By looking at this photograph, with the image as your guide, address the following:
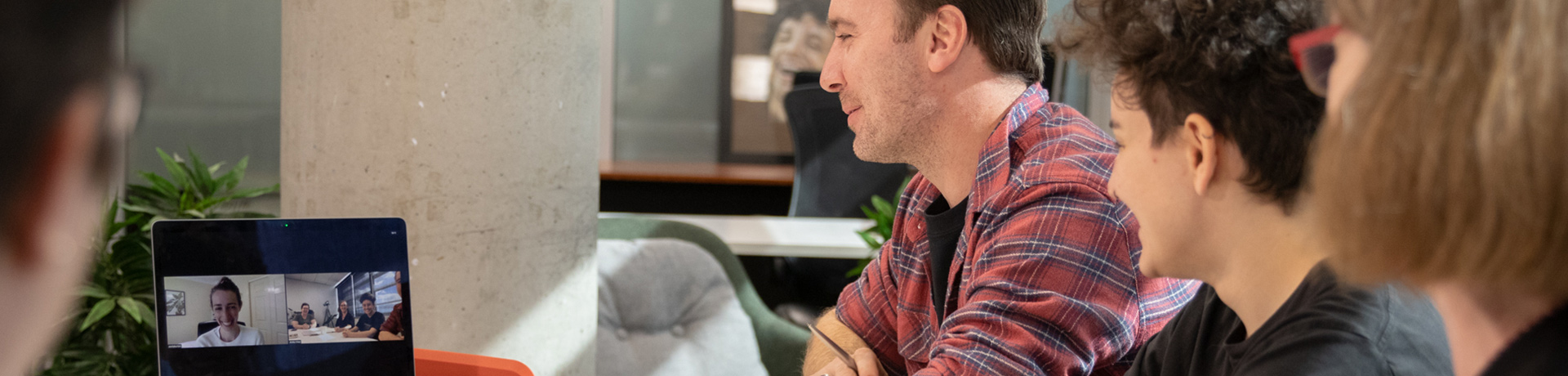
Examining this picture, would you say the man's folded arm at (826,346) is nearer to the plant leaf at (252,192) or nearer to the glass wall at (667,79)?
the plant leaf at (252,192)

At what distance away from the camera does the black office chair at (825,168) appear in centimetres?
402

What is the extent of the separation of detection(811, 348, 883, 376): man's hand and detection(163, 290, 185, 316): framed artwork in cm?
78

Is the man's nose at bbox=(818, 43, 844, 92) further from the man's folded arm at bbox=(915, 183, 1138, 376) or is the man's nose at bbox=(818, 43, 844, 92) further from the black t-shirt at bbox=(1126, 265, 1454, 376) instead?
the black t-shirt at bbox=(1126, 265, 1454, 376)

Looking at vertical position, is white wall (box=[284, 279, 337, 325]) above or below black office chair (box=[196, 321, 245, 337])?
above

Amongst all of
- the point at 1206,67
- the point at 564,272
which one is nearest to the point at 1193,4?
the point at 1206,67

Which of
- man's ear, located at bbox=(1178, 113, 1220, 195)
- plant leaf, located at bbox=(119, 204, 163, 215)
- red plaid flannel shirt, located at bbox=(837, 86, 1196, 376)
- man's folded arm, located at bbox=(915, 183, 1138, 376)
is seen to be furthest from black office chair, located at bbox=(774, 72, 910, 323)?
man's ear, located at bbox=(1178, 113, 1220, 195)

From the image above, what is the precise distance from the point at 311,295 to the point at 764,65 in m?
5.30

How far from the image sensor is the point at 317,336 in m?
1.00

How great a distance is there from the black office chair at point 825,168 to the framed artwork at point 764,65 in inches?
73.6

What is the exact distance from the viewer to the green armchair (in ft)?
8.84

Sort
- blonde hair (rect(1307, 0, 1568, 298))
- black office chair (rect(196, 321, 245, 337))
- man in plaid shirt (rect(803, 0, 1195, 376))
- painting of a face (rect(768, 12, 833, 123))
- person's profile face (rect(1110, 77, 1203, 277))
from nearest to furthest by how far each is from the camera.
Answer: blonde hair (rect(1307, 0, 1568, 298))
person's profile face (rect(1110, 77, 1203, 277))
black office chair (rect(196, 321, 245, 337))
man in plaid shirt (rect(803, 0, 1195, 376))
painting of a face (rect(768, 12, 833, 123))

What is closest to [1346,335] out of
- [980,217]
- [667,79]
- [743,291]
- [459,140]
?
[980,217]

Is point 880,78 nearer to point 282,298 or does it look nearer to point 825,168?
point 282,298

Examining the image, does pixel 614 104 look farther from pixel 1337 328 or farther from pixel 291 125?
pixel 1337 328
